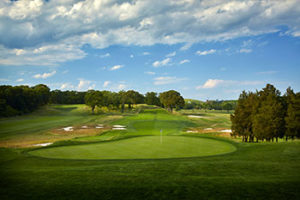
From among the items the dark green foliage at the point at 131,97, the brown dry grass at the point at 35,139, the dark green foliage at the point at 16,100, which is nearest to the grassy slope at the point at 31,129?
the brown dry grass at the point at 35,139

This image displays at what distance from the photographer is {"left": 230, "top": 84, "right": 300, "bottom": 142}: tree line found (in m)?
26.4

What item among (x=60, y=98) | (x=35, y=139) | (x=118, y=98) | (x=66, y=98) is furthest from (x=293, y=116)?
(x=60, y=98)

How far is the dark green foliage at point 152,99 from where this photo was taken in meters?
134

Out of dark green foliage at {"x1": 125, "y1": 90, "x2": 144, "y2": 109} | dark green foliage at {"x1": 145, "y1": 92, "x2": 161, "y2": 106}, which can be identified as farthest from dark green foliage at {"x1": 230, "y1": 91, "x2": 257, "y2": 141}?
dark green foliage at {"x1": 145, "y1": 92, "x2": 161, "y2": 106}

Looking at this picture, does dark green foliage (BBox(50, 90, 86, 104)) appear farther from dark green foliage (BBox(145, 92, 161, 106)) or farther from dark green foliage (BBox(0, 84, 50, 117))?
dark green foliage (BBox(145, 92, 161, 106))

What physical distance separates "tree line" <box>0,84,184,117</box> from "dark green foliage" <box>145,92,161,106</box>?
23.1 meters

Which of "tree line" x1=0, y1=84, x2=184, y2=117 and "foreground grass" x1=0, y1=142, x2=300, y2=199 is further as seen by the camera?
"tree line" x1=0, y1=84, x2=184, y2=117

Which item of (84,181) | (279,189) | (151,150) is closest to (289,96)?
(151,150)

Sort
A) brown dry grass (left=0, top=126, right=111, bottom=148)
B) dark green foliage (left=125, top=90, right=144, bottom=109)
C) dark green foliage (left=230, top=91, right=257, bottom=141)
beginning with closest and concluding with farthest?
1. brown dry grass (left=0, top=126, right=111, bottom=148)
2. dark green foliage (left=230, top=91, right=257, bottom=141)
3. dark green foliage (left=125, top=90, right=144, bottom=109)

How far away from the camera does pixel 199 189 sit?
735cm

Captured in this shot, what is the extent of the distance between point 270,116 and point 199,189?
23.9 metres

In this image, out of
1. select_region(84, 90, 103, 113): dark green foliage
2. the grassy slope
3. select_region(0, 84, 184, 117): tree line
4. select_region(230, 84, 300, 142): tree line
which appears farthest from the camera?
select_region(84, 90, 103, 113): dark green foliage

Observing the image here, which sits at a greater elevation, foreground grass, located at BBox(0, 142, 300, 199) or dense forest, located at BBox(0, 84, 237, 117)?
dense forest, located at BBox(0, 84, 237, 117)

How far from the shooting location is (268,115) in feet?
87.5
